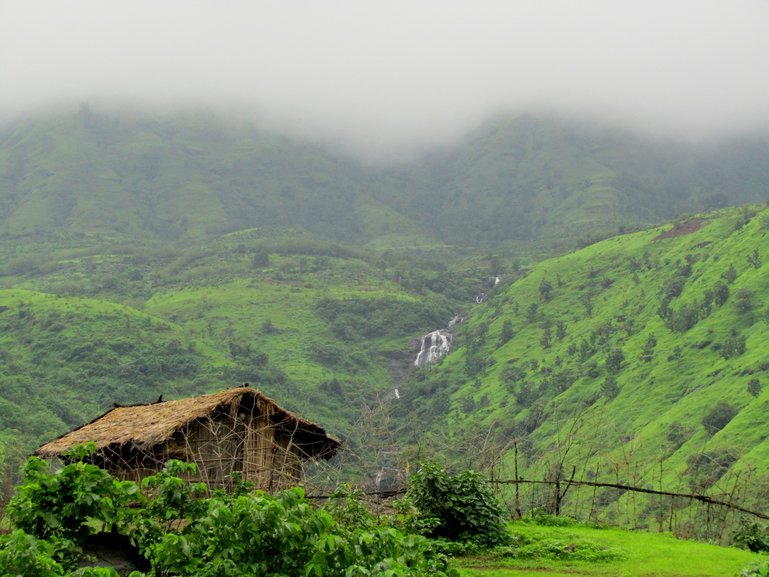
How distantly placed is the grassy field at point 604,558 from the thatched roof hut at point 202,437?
5366mm

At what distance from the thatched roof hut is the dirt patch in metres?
110

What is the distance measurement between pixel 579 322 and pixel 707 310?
839 inches

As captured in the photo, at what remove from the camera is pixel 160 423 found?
21781 millimetres

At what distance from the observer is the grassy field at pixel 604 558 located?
17422 millimetres

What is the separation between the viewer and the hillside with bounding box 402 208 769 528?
63.3 m

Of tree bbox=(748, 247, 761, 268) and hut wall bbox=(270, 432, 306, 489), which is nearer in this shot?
hut wall bbox=(270, 432, 306, 489)

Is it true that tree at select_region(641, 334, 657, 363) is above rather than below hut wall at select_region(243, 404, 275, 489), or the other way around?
below

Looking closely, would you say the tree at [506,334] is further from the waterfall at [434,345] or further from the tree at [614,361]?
the tree at [614,361]

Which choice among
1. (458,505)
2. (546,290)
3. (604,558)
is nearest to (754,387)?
(604,558)

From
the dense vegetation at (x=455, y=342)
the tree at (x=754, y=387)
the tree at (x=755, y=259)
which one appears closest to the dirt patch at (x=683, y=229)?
the dense vegetation at (x=455, y=342)

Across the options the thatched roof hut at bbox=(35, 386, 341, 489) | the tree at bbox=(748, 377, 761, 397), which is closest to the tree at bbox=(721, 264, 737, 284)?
the tree at bbox=(748, 377, 761, 397)

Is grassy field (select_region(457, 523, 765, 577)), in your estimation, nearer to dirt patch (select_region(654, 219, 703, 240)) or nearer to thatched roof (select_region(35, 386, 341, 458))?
thatched roof (select_region(35, 386, 341, 458))

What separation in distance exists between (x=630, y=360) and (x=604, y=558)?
73.5 m

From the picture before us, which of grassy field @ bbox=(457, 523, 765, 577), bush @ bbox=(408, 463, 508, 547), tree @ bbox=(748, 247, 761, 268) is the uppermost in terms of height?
tree @ bbox=(748, 247, 761, 268)
